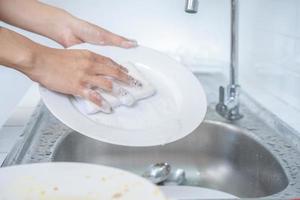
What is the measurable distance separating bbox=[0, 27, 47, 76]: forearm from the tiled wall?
0.56 metres

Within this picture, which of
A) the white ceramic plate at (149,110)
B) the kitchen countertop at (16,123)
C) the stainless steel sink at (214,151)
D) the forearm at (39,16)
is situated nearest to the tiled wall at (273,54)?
the stainless steel sink at (214,151)

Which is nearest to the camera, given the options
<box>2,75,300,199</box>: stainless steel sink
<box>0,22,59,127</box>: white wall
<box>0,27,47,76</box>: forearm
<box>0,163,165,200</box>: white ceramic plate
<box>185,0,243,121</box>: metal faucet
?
<box>0,163,165,200</box>: white ceramic plate

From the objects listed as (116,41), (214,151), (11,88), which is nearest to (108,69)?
(116,41)

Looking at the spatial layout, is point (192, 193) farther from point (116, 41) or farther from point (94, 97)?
point (116, 41)

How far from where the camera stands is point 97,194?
0.39 meters

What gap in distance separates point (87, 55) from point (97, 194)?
31 centimetres

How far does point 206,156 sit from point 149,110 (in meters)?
0.29

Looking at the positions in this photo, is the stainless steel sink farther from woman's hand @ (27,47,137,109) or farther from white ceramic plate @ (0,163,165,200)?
white ceramic plate @ (0,163,165,200)

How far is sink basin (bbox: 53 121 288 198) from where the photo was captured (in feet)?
2.60

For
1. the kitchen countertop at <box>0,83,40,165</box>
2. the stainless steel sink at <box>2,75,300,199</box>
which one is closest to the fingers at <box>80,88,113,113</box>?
the stainless steel sink at <box>2,75,300,199</box>

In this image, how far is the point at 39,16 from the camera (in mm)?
788

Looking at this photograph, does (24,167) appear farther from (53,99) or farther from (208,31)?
(208,31)

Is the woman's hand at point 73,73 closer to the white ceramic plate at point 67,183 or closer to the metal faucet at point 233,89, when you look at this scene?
the white ceramic plate at point 67,183

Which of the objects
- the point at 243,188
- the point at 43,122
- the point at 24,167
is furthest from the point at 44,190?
the point at 243,188
